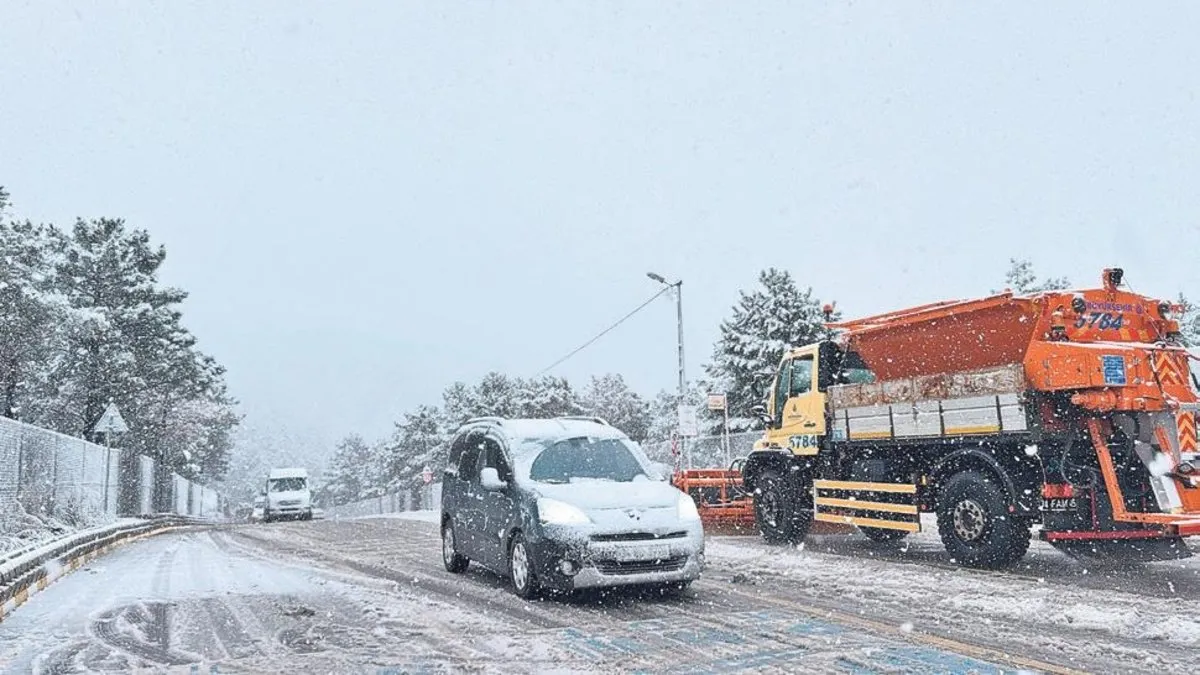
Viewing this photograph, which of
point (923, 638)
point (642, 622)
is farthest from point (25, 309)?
point (923, 638)

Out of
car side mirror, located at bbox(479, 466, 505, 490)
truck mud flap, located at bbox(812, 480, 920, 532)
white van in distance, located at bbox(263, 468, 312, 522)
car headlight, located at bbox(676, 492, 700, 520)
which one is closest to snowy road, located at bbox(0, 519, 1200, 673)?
truck mud flap, located at bbox(812, 480, 920, 532)

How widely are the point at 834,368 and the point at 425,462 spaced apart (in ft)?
226

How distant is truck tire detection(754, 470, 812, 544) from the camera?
12.9 meters

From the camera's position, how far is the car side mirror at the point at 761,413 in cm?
1332

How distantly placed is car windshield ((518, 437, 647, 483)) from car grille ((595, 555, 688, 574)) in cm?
113

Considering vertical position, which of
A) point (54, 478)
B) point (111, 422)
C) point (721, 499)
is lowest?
point (721, 499)

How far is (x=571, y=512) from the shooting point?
26.2 feet

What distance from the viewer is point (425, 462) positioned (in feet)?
256

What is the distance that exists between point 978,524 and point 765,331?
34708 millimetres

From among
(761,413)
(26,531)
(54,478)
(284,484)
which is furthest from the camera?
(284,484)

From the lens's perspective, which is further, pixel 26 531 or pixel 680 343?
pixel 680 343

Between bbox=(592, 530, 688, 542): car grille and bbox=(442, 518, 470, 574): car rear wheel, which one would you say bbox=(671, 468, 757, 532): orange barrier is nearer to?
bbox=(442, 518, 470, 574): car rear wheel

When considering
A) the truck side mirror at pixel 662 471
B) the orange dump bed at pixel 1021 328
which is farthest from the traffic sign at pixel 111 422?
the orange dump bed at pixel 1021 328

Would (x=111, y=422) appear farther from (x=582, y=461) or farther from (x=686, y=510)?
(x=686, y=510)
